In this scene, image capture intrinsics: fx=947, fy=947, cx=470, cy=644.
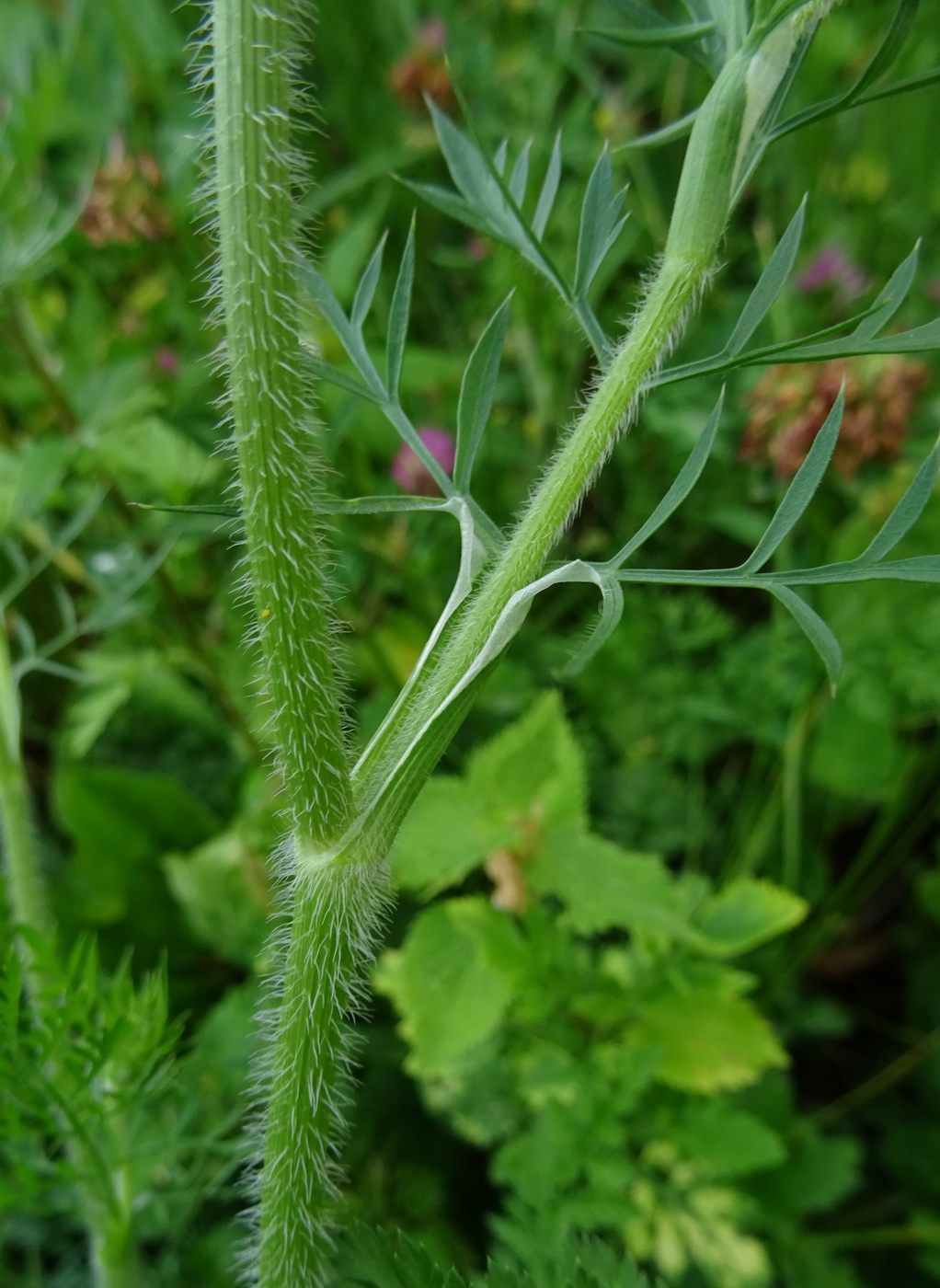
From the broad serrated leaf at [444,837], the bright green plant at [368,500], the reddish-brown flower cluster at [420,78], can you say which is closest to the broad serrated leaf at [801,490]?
the bright green plant at [368,500]

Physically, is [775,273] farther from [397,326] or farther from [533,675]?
[533,675]

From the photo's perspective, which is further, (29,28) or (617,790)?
(29,28)

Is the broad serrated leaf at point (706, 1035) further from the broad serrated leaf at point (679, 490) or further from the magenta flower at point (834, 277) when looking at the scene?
the magenta flower at point (834, 277)

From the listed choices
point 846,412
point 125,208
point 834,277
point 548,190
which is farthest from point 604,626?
point 834,277

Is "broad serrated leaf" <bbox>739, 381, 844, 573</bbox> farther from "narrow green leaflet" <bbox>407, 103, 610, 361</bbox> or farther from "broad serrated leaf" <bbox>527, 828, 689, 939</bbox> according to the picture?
"broad serrated leaf" <bbox>527, 828, 689, 939</bbox>

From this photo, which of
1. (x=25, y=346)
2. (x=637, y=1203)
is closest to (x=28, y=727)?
(x=25, y=346)

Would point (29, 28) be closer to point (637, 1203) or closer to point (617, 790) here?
point (617, 790)
